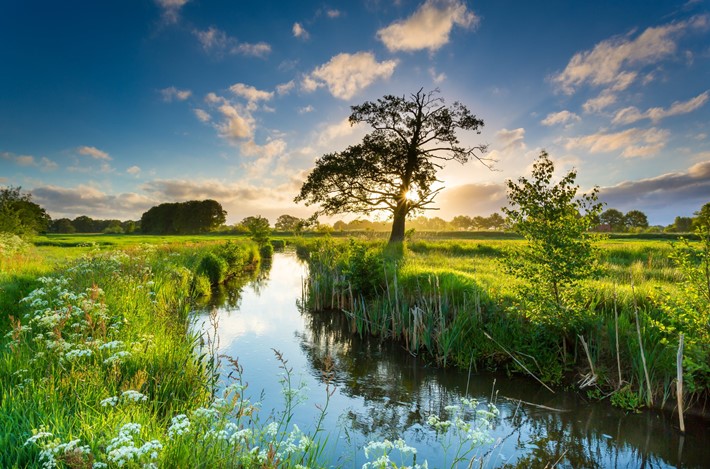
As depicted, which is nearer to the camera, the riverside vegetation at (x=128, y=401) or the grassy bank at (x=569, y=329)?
the riverside vegetation at (x=128, y=401)

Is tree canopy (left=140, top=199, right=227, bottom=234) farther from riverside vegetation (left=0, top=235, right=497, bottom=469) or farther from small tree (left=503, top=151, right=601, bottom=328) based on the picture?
small tree (left=503, top=151, right=601, bottom=328)

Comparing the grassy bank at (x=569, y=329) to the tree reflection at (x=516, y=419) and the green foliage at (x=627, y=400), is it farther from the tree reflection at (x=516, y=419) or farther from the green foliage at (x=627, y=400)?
the tree reflection at (x=516, y=419)

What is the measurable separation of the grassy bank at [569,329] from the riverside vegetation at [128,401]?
7.92 feet

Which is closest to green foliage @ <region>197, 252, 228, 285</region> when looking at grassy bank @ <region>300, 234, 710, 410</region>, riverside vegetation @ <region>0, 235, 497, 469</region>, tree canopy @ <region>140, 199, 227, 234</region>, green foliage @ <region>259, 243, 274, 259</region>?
riverside vegetation @ <region>0, 235, 497, 469</region>

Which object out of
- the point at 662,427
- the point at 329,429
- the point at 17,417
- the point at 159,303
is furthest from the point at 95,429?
the point at 662,427

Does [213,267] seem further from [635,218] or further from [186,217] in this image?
[635,218]

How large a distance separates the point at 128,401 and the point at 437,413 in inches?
210

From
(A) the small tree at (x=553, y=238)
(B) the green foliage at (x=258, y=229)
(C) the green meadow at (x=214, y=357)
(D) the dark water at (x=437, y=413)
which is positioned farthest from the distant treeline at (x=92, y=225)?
(A) the small tree at (x=553, y=238)

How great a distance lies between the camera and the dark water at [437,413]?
5832mm

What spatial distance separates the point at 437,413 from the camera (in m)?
7.20

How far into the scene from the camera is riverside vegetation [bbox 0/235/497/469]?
10.3 ft

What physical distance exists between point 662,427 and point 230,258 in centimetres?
2415

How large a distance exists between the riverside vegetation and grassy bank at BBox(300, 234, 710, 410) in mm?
2415

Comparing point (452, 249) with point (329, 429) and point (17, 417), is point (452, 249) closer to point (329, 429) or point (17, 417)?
point (329, 429)
